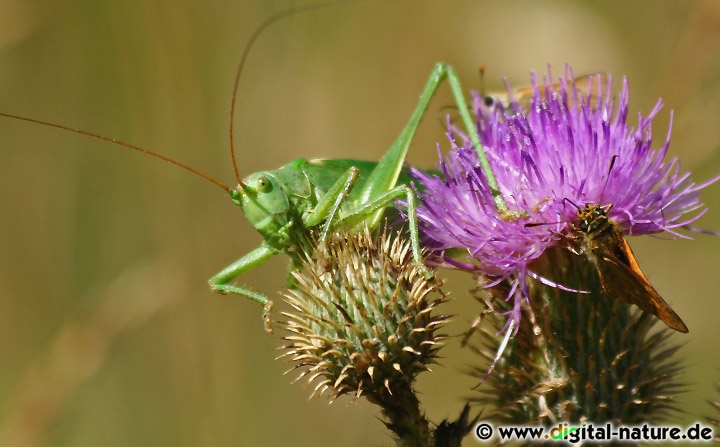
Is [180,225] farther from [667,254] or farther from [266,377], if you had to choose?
[667,254]

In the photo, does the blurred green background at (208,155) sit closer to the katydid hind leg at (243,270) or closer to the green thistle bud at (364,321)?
the katydid hind leg at (243,270)

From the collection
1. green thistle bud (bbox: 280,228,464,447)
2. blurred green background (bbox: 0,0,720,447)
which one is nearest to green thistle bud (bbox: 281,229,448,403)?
green thistle bud (bbox: 280,228,464,447)

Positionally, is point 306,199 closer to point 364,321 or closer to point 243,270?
point 243,270

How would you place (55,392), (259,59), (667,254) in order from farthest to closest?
(259,59)
(667,254)
(55,392)

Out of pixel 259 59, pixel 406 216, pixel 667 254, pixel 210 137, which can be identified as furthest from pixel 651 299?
pixel 259 59

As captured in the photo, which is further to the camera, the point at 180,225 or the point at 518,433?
the point at 180,225

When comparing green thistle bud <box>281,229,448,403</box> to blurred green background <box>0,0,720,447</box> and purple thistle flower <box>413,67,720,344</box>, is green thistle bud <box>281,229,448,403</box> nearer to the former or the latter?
purple thistle flower <box>413,67,720,344</box>

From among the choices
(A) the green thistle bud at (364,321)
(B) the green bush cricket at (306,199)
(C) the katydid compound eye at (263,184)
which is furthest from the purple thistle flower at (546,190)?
Answer: (C) the katydid compound eye at (263,184)

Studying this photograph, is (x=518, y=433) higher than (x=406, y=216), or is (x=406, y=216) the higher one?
(x=406, y=216)
